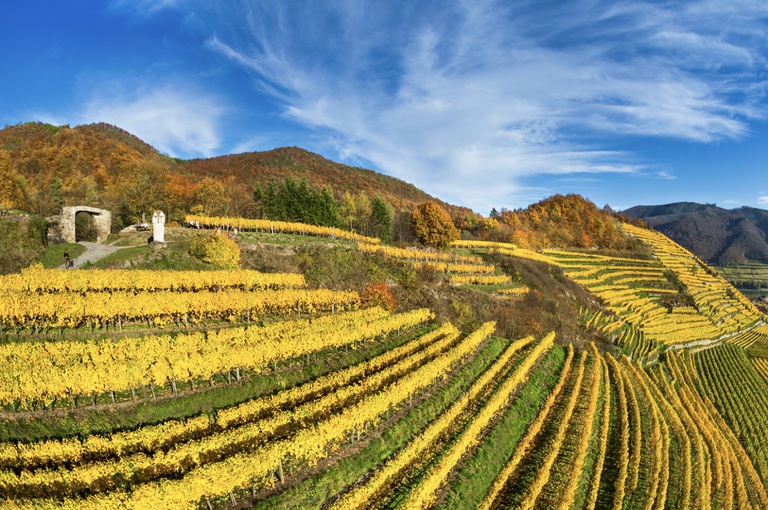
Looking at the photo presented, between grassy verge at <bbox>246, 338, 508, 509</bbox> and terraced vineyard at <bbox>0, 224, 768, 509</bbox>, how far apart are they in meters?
0.10

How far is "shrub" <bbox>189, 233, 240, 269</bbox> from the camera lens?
35031 millimetres

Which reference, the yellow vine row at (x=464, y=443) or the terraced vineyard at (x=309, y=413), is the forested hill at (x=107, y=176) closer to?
the terraced vineyard at (x=309, y=413)

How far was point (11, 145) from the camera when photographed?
86.7 metres

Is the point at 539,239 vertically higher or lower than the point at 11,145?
lower

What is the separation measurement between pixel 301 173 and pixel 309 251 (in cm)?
9822

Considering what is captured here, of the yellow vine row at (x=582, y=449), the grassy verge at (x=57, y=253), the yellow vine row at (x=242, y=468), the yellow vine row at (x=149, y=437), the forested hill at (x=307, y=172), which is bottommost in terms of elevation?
the yellow vine row at (x=582, y=449)

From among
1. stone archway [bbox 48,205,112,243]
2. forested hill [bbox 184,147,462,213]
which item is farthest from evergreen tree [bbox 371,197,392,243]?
stone archway [bbox 48,205,112,243]

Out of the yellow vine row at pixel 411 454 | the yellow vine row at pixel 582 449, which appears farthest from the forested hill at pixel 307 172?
the yellow vine row at pixel 411 454

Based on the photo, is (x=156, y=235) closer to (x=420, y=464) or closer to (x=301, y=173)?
(x=420, y=464)

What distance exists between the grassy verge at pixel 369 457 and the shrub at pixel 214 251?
22619 mm

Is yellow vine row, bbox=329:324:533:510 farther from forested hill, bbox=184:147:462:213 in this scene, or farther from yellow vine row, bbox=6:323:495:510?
forested hill, bbox=184:147:462:213

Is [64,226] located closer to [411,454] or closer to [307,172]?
[411,454]

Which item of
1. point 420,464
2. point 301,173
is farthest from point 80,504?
point 301,173

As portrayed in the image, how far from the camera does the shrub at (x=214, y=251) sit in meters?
35.0
